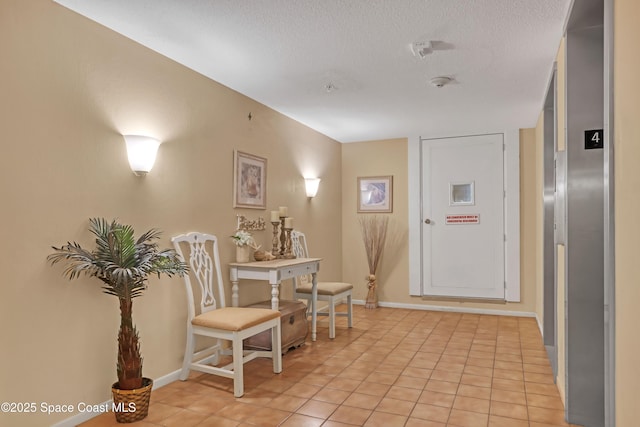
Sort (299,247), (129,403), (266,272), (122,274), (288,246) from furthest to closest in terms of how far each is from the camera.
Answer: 1. (299,247)
2. (288,246)
3. (266,272)
4. (129,403)
5. (122,274)

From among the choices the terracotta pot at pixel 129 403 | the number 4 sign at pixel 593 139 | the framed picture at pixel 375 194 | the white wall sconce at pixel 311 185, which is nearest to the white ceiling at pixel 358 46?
the number 4 sign at pixel 593 139

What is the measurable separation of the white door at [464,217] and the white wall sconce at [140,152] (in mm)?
4112

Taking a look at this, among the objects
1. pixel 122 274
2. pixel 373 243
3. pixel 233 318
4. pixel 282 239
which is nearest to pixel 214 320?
pixel 233 318

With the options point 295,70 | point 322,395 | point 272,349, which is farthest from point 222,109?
point 322,395

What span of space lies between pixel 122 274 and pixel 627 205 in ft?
7.65

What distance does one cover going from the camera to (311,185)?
5426 millimetres

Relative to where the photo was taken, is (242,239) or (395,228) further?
(395,228)

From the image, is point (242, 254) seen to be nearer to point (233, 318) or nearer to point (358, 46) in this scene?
point (233, 318)

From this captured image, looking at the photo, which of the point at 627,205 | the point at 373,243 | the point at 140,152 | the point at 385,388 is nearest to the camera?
the point at 627,205

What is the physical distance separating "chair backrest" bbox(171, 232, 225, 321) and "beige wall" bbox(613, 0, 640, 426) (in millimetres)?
2679

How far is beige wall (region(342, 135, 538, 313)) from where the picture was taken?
5664 mm

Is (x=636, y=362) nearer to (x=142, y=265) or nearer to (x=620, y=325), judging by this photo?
(x=620, y=325)

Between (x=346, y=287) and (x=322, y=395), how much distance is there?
1965mm

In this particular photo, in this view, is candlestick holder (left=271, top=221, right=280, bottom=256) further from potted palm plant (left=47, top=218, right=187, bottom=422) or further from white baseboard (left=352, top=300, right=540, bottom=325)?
white baseboard (left=352, top=300, right=540, bottom=325)
